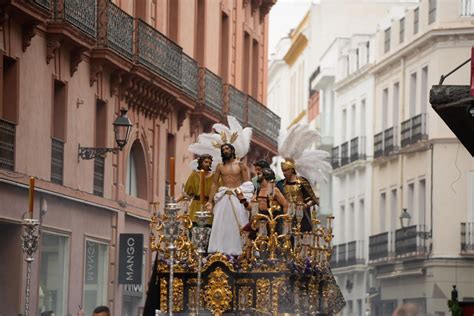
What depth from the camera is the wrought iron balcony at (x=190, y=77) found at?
118 ft

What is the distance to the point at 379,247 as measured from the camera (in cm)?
5784

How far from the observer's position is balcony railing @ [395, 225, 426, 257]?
2090 inches

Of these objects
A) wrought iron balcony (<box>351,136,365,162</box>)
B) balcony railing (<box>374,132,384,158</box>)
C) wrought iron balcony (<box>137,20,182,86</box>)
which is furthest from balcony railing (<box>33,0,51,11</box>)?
wrought iron balcony (<box>351,136,365,162</box>)

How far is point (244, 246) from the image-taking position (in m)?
16.8

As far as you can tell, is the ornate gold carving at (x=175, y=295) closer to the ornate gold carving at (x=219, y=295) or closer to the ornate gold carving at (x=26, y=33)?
the ornate gold carving at (x=219, y=295)

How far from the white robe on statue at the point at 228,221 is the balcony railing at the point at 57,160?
1017cm

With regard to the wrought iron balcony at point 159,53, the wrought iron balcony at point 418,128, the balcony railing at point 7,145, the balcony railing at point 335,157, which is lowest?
the balcony railing at point 7,145

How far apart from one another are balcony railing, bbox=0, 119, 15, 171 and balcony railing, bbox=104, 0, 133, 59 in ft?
16.5

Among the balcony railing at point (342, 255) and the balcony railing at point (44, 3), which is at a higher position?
the balcony railing at point (44, 3)

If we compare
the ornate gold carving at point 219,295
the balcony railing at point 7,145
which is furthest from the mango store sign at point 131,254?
the ornate gold carving at point 219,295

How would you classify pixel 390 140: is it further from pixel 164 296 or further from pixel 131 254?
pixel 164 296

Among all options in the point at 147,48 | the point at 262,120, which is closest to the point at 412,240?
the point at 262,120

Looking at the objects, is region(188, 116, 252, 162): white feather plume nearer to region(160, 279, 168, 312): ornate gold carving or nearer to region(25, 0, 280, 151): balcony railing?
region(160, 279, 168, 312): ornate gold carving

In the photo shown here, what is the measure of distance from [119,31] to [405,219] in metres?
25.2
